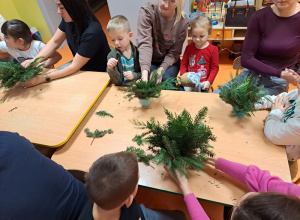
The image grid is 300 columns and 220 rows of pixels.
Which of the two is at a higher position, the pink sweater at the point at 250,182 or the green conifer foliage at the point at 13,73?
the green conifer foliage at the point at 13,73

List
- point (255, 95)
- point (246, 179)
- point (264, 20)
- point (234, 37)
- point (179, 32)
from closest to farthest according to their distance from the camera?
point (246, 179) < point (255, 95) < point (264, 20) < point (179, 32) < point (234, 37)

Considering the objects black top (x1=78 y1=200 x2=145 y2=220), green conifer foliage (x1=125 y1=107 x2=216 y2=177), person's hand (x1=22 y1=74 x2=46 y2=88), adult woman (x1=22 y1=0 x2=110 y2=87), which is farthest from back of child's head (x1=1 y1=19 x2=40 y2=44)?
black top (x1=78 y1=200 x2=145 y2=220)

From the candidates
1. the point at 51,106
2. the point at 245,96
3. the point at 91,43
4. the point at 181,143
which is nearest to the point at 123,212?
the point at 181,143

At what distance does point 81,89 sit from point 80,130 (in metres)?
0.47

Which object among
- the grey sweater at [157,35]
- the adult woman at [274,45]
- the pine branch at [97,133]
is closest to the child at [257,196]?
the pine branch at [97,133]

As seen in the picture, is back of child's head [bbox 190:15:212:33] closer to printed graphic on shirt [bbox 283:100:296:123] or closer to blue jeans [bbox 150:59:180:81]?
blue jeans [bbox 150:59:180:81]

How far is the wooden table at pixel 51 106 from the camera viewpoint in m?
1.51

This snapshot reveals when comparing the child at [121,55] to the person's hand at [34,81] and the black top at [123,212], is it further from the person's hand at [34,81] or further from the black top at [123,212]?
the black top at [123,212]

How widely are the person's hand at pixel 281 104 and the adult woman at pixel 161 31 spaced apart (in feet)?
3.56

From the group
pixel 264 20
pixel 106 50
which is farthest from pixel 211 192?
pixel 106 50

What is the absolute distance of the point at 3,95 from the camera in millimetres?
1941

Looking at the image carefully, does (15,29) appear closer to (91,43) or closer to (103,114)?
(91,43)

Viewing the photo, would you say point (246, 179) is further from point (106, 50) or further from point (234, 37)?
point (234, 37)

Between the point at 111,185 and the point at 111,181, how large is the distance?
0.02 m
